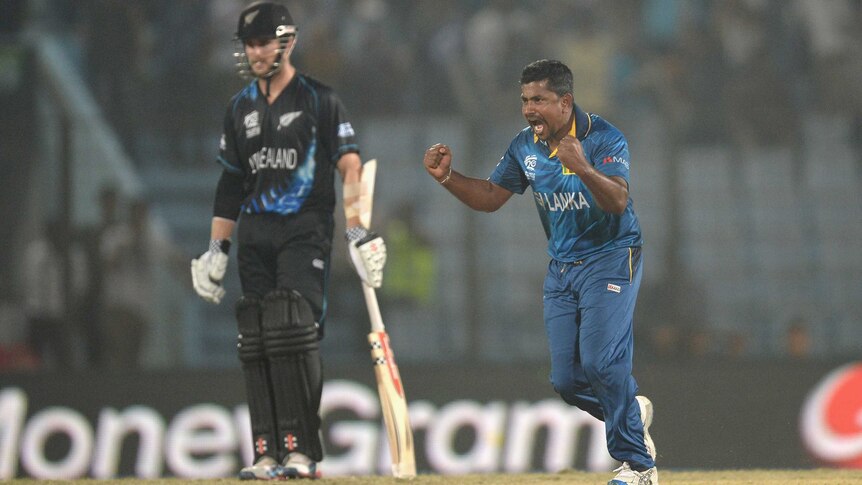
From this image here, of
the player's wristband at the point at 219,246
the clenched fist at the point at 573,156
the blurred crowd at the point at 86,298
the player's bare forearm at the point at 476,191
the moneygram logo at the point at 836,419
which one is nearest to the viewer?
the clenched fist at the point at 573,156

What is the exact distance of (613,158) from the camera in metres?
4.64

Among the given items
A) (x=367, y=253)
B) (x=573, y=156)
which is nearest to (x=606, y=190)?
(x=573, y=156)

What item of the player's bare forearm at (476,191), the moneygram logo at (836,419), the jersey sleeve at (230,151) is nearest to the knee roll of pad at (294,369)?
the jersey sleeve at (230,151)

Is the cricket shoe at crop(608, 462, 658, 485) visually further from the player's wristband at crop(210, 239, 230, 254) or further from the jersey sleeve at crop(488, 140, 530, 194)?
the player's wristband at crop(210, 239, 230, 254)

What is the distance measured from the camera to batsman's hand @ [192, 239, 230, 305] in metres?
5.55

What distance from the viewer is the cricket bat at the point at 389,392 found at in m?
5.55

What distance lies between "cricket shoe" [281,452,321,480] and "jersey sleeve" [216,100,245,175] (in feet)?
3.96

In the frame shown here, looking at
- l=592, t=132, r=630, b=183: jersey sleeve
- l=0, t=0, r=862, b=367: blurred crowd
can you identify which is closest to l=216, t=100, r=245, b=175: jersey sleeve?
l=592, t=132, r=630, b=183: jersey sleeve

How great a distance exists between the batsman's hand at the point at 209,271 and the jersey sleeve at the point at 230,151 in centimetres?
33

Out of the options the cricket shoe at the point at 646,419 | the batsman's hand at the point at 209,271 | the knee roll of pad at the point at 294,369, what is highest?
the batsman's hand at the point at 209,271

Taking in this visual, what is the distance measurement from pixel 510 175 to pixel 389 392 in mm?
1180

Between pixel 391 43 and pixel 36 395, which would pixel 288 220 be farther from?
pixel 391 43

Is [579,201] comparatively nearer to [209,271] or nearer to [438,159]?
[438,159]

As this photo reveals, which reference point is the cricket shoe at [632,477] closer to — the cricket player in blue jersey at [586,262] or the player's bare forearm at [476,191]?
the cricket player in blue jersey at [586,262]
